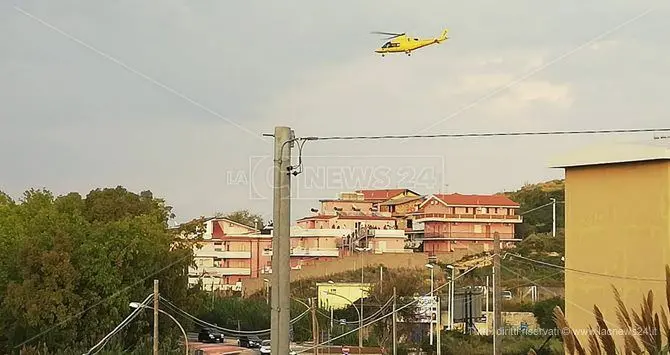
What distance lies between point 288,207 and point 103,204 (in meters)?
31.8

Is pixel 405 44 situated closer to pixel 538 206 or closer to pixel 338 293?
pixel 338 293

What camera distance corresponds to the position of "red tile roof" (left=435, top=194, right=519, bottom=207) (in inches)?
2901

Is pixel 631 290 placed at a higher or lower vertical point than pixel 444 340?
higher

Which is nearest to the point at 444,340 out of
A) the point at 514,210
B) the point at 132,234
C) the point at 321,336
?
the point at 321,336

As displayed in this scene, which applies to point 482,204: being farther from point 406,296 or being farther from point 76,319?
point 76,319

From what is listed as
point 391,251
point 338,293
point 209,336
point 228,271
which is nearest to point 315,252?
point 391,251

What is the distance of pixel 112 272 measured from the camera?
111 ft

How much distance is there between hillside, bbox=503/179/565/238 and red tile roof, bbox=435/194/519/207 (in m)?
2.44

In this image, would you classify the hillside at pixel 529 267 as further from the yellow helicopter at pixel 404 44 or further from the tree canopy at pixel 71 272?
the yellow helicopter at pixel 404 44

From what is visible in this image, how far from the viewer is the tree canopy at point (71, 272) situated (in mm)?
32500

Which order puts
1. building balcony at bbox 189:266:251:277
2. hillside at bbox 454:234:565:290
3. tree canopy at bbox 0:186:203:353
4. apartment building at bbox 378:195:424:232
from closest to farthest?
tree canopy at bbox 0:186:203:353 → hillside at bbox 454:234:565:290 → building balcony at bbox 189:266:251:277 → apartment building at bbox 378:195:424:232

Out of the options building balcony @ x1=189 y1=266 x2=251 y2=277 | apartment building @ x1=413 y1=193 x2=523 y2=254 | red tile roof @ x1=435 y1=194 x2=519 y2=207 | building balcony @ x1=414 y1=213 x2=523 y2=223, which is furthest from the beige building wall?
building balcony @ x1=189 y1=266 x2=251 y2=277

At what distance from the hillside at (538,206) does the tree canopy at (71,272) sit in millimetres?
38898

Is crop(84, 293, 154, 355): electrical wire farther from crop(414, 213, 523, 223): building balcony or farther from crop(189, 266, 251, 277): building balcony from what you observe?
crop(414, 213, 523, 223): building balcony
